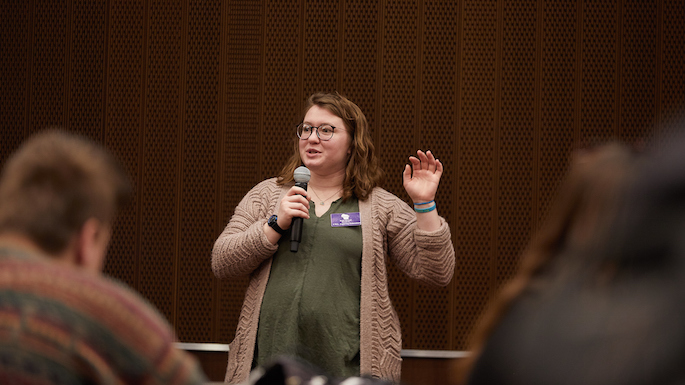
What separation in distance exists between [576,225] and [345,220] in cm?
162

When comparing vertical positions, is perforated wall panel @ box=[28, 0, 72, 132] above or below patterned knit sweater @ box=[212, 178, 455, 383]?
above

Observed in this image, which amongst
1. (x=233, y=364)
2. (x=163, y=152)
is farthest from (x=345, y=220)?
(x=163, y=152)

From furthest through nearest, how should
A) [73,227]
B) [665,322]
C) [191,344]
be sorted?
1. [191,344]
2. [73,227]
3. [665,322]

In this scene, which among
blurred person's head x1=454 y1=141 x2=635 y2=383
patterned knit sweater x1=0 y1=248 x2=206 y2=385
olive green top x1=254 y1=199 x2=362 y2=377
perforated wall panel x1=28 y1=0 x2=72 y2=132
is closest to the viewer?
blurred person's head x1=454 y1=141 x2=635 y2=383

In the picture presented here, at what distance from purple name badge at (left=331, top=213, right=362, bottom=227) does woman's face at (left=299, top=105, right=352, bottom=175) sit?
229mm

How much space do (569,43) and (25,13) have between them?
3333 mm

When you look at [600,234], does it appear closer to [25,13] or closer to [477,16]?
[477,16]

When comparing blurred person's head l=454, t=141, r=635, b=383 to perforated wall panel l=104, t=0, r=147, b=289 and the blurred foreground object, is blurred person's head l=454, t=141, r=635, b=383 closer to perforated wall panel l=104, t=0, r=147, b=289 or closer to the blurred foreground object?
the blurred foreground object

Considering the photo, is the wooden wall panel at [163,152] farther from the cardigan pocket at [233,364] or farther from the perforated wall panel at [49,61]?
the cardigan pocket at [233,364]

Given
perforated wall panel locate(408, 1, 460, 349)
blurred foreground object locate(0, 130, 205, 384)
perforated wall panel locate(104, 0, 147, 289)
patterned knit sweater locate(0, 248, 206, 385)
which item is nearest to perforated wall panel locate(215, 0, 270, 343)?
perforated wall panel locate(104, 0, 147, 289)

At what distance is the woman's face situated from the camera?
2525mm

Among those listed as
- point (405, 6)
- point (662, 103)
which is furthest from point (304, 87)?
point (662, 103)

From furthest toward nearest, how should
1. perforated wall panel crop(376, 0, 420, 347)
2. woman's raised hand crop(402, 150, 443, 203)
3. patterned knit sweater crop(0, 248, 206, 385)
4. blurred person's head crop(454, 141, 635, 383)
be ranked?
perforated wall panel crop(376, 0, 420, 347)
woman's raised hand crop(402, 150, 443, 203)
patterned knit sweater crop(0, 248, 206, 385)
blurred person's head crop(454, 141, 635, 383)

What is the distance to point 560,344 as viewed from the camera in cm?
77
